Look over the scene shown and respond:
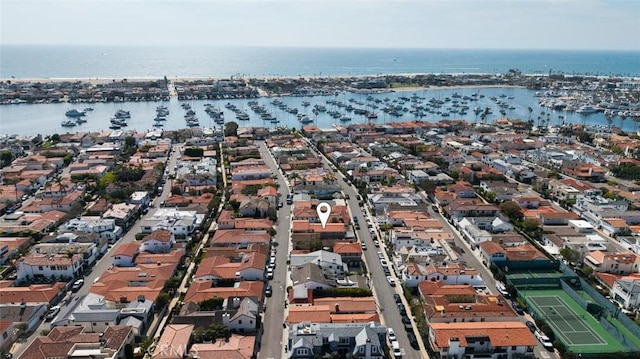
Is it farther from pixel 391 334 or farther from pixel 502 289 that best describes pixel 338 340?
pixel 502 289

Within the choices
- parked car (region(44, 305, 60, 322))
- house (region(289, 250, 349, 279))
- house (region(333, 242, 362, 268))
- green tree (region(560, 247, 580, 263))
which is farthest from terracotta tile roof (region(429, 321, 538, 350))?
parked car (region(44, 305, 60, 322))

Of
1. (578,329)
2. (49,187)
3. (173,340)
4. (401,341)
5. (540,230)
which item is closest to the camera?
(173,340)

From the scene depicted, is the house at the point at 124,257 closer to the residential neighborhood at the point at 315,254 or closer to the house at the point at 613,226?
the residential neighborhood at the point at 315,254

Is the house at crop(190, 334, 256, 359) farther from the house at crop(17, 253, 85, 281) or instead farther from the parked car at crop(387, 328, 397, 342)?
the house at crop(17, 253, 85, 281)

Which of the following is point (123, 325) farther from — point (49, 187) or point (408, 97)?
point (408, 97)

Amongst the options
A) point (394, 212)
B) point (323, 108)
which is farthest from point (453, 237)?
point (323, 108)

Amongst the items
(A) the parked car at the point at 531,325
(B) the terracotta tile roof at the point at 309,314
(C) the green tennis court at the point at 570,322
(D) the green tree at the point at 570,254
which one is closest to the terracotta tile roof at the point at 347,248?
(B) the terracotta tile roof at the point at 309,314

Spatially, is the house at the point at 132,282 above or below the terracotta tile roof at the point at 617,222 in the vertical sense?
below
